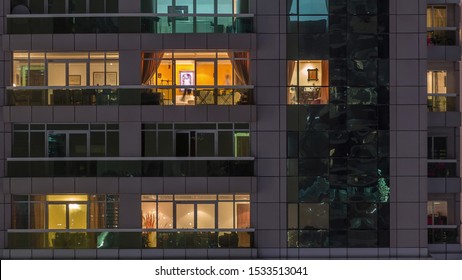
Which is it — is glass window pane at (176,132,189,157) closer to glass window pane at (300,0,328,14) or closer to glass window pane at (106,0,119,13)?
glass window pane at (106,0,119,13)

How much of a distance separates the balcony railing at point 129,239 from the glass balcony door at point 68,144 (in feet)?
10.7

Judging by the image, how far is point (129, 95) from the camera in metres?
31.5

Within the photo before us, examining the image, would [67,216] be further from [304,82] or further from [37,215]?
[304,82]

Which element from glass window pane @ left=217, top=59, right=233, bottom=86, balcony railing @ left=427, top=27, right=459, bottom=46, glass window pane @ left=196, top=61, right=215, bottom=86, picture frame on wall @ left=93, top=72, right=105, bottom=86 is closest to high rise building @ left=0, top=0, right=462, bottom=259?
picture frame on wall @ left=93, top=72, right=105, bottom=86

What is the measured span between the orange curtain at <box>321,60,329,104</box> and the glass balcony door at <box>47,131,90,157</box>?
10.0 m

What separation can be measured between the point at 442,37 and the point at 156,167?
45.8 feet

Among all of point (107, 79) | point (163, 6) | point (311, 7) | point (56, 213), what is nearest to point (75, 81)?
point (107, 79)

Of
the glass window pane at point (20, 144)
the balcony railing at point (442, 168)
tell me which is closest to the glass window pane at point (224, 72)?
the glass window pane at point (20, 144)

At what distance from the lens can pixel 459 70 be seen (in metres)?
33.8

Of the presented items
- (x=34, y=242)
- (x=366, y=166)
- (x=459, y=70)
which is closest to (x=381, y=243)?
(x=366, y=166)

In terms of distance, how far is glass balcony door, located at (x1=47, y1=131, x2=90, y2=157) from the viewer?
105 ft

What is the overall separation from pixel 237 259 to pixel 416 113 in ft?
31.7

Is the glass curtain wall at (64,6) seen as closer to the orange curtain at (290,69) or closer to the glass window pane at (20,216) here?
the orange curtain at (290,69)

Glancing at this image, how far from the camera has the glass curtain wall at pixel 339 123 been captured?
31.9m
